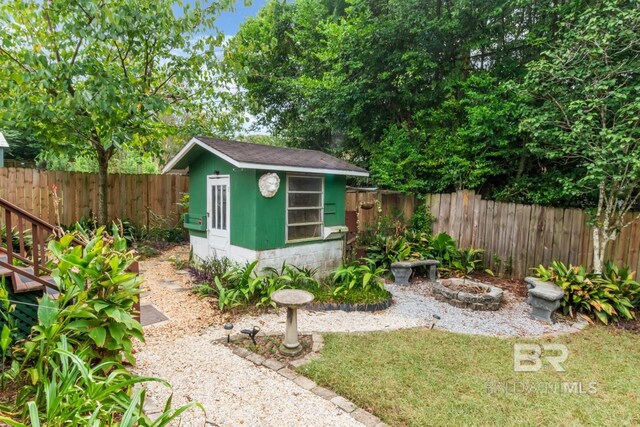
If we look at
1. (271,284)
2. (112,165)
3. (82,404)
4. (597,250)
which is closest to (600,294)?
(597,250)

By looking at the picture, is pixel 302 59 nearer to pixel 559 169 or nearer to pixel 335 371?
pixel 559 169

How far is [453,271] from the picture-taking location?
22.6 feet

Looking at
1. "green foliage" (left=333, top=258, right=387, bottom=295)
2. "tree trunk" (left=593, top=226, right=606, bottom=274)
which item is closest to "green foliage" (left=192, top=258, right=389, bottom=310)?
"green foliage" (left=333, top=258, right=387, bottom=295)

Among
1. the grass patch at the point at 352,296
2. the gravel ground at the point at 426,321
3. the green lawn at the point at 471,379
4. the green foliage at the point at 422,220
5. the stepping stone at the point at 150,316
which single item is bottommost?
the gravel ground at the point at 426,321

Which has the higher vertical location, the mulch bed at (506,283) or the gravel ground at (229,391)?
the mulch bed at (506,283)

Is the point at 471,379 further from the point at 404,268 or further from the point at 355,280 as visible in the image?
the point at 404,268

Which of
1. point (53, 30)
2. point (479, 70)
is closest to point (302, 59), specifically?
point (479, 70)

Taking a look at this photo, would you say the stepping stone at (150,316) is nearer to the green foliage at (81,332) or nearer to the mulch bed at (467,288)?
the green foliage at (81,332)

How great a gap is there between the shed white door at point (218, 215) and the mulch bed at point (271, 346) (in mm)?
2442

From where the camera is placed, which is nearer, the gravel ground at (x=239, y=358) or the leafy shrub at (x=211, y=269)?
the gravel ground at (x=239, y=358)

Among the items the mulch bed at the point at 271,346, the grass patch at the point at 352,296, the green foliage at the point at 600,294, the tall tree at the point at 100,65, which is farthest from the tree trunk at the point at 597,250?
the tall tree at the point at 100,65

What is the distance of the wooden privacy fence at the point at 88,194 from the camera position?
24.1ft

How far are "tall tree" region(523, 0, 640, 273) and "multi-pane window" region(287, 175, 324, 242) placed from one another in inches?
142

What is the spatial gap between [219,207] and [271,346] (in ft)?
10.6
